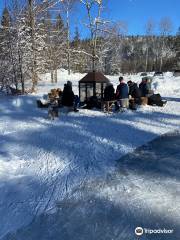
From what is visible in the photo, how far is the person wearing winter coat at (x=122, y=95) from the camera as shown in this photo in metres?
16.1

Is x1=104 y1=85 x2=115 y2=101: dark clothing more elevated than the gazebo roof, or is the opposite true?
the gazebo roof

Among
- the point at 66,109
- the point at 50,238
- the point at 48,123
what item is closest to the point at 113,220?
the point at 50,238

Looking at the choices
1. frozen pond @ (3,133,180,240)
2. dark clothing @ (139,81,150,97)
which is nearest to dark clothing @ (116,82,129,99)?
dark clothing @ (139,81,150,97)

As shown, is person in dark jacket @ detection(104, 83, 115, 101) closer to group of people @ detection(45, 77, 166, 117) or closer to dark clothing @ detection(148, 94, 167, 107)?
group of people @ detection(45, 77, 166, 117)

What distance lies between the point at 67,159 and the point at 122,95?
24.5 feet

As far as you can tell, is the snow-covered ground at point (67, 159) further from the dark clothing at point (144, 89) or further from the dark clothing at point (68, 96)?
the dark clothing at point (144, 89)

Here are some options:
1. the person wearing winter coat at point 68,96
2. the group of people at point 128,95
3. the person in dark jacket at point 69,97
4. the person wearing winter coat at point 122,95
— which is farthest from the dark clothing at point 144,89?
the person wearing winter coat at point 68,96

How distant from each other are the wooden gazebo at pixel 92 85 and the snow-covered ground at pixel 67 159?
4.32 ft

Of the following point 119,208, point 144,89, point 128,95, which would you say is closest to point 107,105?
point 128,95

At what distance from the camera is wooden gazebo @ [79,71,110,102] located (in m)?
16.9

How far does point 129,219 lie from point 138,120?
8358 millimetres

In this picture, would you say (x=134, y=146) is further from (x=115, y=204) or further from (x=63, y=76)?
(x=63, y=76)

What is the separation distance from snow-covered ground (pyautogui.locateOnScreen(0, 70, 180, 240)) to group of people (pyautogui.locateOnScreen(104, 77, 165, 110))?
0.65 metres

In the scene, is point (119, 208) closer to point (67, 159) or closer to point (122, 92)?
point (67, 159)
